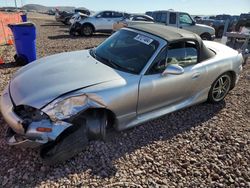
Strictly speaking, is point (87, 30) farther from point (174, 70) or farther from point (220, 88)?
point (174, 70)

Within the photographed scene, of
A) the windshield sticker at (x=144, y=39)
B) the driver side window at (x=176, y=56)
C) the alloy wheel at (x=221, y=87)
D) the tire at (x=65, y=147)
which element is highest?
the windshield sticker at (x=144, y=39)

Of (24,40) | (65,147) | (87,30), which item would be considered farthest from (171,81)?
(87,30)

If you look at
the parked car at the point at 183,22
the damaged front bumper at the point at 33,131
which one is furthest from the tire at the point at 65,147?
the parked car at the point at 183,22

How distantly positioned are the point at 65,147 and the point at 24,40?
15.8 feet

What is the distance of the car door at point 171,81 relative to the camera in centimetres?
325

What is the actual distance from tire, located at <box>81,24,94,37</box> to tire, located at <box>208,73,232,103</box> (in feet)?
34.9

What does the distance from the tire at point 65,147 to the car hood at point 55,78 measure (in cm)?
48

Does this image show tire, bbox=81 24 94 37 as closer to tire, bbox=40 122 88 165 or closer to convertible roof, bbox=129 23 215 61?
convertible roof, bbox=129 23 215 61

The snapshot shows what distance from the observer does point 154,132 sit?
141 inches

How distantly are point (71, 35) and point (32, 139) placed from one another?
39.4ft

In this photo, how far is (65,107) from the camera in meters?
2.64

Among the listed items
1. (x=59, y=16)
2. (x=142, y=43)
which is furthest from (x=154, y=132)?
(x=59, y=16)

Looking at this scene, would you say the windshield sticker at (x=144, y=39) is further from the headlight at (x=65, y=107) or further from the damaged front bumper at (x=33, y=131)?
the damaged front bumper at (x=33, y=131)

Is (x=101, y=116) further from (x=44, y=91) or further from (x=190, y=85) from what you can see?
(x=190, y=85)
